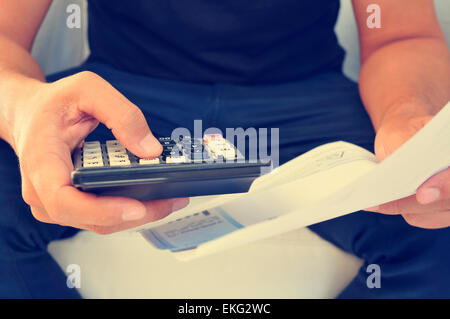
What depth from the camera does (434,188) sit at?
0.36m

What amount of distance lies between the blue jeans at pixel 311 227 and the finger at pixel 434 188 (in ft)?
0.38

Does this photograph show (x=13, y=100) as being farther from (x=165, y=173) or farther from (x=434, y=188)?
(x=434, y=188)

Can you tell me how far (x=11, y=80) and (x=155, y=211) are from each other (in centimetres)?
24

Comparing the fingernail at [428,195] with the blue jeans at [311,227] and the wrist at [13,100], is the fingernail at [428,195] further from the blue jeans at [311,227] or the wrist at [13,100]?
the wrist at [13,100]

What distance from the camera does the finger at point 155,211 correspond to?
0.36m

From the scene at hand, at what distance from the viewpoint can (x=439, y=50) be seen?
609 millimetres

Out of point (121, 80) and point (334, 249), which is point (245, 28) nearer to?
point (121, 80)
